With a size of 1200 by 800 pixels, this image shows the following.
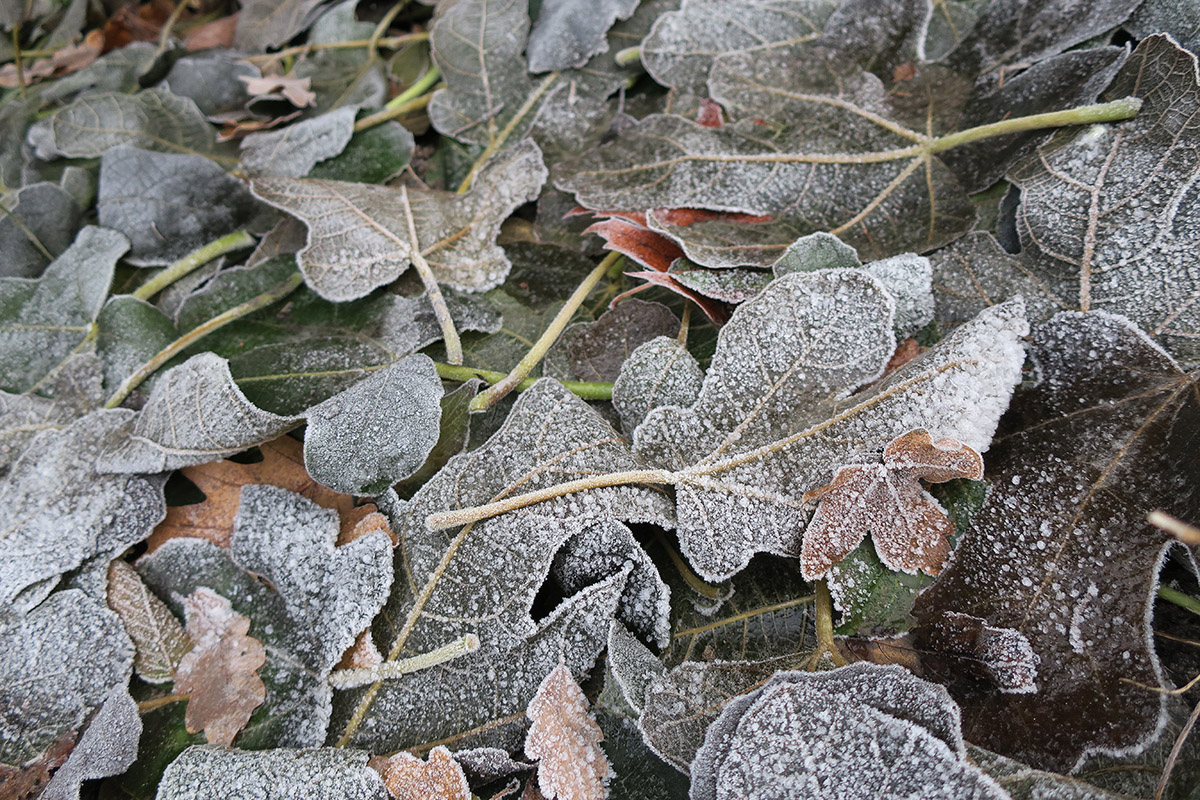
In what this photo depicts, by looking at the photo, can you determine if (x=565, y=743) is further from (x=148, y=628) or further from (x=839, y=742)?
(x=148, y=628)

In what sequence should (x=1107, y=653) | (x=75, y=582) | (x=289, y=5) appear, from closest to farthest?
(x=1107, y=653), (x=75, y=582), (x=289, y=5)

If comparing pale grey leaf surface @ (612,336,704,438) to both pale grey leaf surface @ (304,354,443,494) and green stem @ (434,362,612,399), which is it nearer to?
green stem @ (434,362,612,399)

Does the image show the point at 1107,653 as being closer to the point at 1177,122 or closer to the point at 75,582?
the point at 1177,122

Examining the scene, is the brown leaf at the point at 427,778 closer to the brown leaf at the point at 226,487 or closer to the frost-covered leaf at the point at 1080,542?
the brown leaf at the point at 226,487

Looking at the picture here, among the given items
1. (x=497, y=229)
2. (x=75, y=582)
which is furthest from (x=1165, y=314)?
(x=75, y=582)

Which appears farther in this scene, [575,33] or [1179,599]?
[575,33]

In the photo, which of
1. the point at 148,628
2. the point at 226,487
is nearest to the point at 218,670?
the point at 148,628

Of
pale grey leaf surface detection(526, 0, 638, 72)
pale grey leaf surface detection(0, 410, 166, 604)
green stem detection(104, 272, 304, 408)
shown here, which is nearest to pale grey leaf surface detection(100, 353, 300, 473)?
pale grey leaf surface detection(0, 410, 166, 604)
